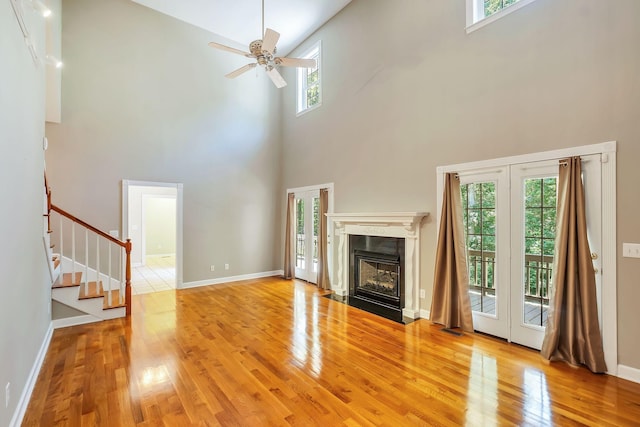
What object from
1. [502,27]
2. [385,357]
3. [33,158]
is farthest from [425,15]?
[33,158]

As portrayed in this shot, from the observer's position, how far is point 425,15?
4285 millimetres

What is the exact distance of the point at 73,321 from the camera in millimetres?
4039

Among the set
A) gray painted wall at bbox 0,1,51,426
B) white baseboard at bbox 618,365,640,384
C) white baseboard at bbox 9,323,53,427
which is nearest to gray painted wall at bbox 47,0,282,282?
gray painted wall at bbox 0,1,51,426

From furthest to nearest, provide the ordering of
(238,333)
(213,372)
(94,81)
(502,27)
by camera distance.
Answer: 1. (94,81)
2. (238,333)
3. (502,27)
4. (213,372)

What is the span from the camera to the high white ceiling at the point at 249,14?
5459mm

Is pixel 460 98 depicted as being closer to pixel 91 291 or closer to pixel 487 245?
pixel 487 245

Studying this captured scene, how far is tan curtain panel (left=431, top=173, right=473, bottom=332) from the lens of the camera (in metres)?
3.78

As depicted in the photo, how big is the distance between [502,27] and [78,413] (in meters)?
5.57

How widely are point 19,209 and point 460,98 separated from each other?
4.76 m

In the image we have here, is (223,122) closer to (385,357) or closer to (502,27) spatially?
(502,27)

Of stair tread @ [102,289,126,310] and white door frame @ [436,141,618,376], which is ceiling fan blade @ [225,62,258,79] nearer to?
stair tread @ [102,289,126,310]

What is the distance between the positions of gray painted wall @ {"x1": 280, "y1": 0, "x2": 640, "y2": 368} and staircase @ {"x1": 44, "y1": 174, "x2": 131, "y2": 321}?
380 centimetres

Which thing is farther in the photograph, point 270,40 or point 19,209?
point 270,40

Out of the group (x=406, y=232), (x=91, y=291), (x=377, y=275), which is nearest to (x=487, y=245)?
(x=406, y=232)
